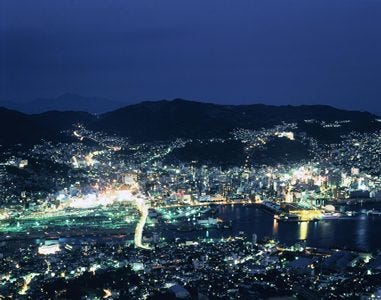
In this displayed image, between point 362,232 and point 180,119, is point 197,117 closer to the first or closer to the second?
point 180,119

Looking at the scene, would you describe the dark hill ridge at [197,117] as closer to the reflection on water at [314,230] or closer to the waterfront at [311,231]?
the reflection on water at [314,230]

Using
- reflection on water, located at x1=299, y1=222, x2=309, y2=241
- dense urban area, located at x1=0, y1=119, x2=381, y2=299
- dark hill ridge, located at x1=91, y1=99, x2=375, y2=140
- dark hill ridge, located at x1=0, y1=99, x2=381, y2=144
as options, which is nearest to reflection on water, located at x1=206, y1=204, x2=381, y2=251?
reflection on water, located at x1=299, y1=222, x2=309, y2=241

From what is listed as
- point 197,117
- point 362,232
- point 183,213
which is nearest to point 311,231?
point 362,232

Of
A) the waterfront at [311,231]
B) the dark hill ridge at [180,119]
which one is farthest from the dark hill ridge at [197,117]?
the waterfront at [311,231]

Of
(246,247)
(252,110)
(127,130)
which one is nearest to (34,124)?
(127,130)

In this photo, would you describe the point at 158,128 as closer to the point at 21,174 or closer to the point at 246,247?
the point at 21,174

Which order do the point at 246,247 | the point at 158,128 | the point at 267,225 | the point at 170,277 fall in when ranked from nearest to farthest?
the point at 170,277 < the point at 246,247 < the point at 267,225 < the point at 158,128
